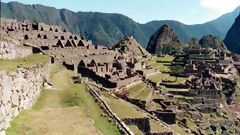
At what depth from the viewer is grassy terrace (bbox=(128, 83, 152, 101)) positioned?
199 ft

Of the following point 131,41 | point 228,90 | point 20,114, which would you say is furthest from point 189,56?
point 20,114

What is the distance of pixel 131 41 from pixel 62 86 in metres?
103

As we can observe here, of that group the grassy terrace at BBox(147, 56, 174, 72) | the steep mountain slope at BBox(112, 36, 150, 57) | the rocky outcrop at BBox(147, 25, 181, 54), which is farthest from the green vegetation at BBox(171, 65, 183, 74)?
the rocky outcrop at BBox(147, 25, 181, 54)

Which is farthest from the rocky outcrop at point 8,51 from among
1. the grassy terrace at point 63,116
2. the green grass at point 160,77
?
the green grass at point 160,77

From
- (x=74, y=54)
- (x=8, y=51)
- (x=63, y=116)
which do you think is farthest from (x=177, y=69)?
(x=63, y=116)

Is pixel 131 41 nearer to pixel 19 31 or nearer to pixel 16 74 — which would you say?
pixel 19 31

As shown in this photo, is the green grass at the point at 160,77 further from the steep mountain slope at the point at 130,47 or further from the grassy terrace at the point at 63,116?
the grassy terrace at the point at 63,116

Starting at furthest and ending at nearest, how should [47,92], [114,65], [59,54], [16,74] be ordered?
[114,65] < [59,54] < [47,92] < [16,74]

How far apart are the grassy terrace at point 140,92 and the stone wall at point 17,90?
30736 mm

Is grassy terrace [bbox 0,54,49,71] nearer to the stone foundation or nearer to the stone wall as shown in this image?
the stone wall

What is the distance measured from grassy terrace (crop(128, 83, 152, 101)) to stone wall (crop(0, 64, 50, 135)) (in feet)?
101

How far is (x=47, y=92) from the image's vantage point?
30828 mm

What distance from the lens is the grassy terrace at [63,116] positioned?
2114 centimetres

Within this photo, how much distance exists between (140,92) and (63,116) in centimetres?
4066
